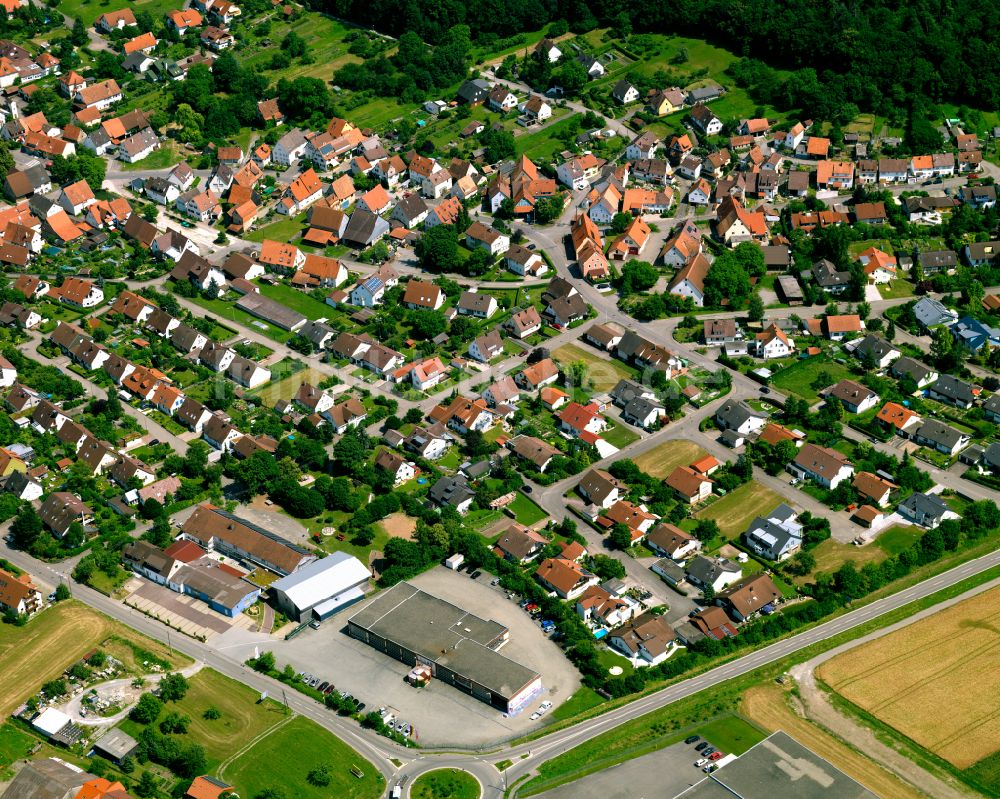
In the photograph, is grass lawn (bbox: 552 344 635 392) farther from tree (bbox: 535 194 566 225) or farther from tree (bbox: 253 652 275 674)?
tree (bbox: 253 652 275 674)

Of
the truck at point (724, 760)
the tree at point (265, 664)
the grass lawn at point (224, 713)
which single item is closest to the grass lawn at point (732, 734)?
the truck at point (724, 760)

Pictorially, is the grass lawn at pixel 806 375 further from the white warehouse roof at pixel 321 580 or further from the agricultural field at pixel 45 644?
the agricultural field at pixel 45 644

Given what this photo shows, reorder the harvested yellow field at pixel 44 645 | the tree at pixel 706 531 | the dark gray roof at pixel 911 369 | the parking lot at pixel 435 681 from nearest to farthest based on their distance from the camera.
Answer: the parking lot at pixel 435 681
the harvested yellow field at pixel 44 645
the tree at pixel 706 531
the dark gray roof at pixel 911 369

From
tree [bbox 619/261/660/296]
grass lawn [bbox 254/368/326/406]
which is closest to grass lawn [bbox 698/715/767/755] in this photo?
grass lawn [bbox 254/368/326/406]

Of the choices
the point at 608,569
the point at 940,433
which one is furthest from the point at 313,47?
the point at 608,569

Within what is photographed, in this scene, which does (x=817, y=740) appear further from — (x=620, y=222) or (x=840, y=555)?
(x=620, y=222)

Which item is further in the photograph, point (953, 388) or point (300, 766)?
point (953, 388)
